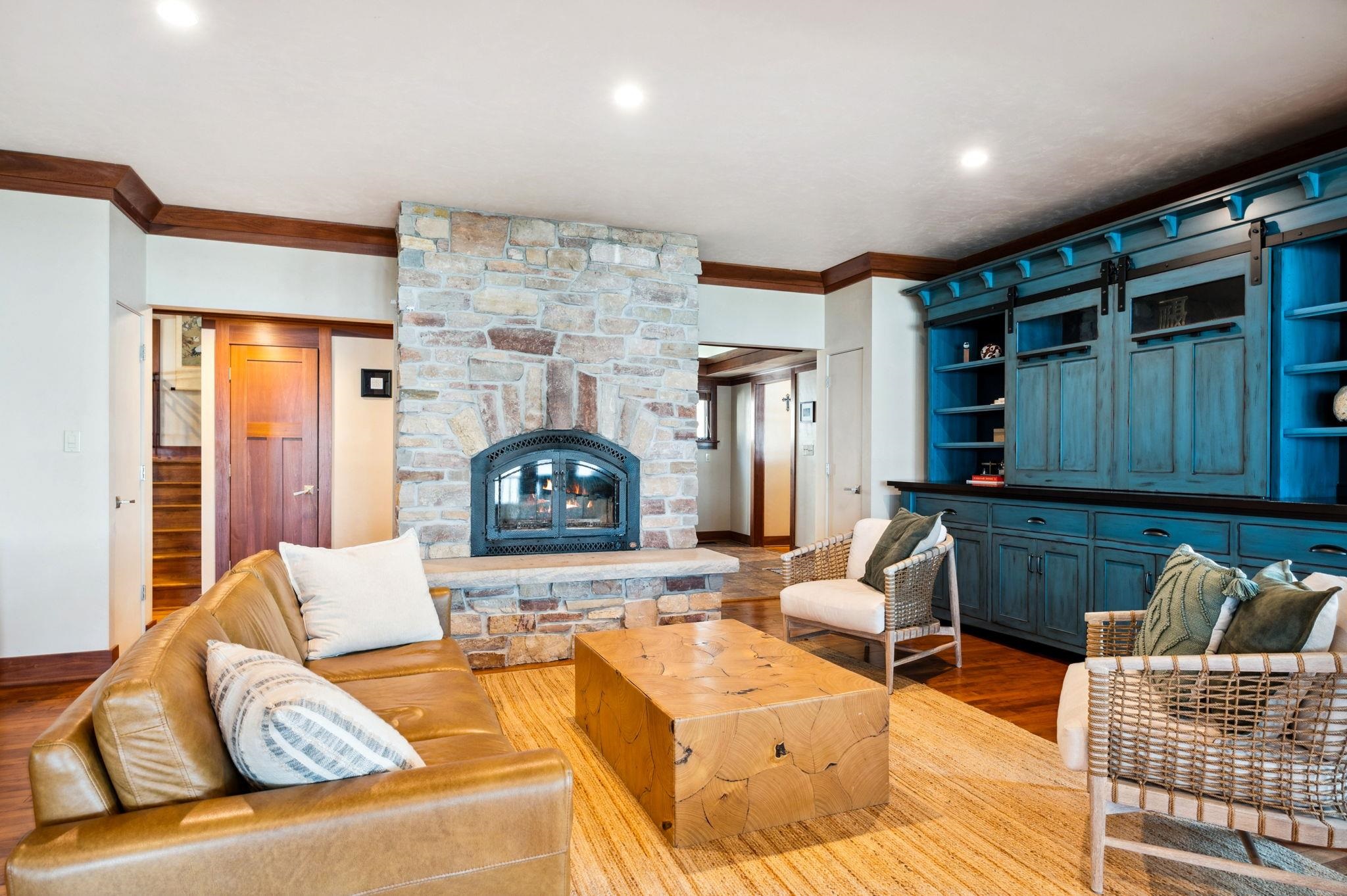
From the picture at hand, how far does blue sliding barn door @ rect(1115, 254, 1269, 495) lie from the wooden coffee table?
2166mm

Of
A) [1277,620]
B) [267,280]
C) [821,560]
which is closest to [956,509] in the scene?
[821,560]

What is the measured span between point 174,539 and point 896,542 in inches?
206

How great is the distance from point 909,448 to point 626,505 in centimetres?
212

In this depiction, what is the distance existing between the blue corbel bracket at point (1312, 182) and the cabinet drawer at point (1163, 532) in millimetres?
1365

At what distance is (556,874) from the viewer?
134cm

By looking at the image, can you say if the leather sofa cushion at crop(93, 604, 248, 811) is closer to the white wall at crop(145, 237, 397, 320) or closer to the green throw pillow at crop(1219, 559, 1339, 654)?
the green throw pillow at crop(1219, 559, 1339, 654)

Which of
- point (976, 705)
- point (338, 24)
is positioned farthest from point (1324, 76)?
point (338, 24)

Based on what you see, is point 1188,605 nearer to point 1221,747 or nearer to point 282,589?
point 1221,747

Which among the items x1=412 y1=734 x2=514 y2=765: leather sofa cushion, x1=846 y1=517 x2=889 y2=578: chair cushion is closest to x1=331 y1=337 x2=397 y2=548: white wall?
x1=846 y1=517 x2=889 y2=578: chair cushion

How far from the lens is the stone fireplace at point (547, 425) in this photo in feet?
13.5

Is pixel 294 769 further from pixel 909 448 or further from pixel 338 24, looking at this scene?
pixel 909 448

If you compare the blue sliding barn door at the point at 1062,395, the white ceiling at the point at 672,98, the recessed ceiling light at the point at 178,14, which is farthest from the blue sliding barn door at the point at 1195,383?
the recessed ceiling light at the point at 178,14

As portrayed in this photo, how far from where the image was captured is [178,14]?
2.39 m

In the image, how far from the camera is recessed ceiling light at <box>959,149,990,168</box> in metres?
3.48
